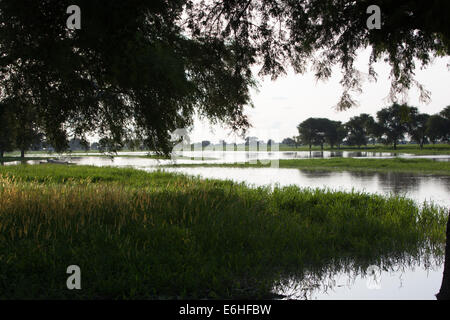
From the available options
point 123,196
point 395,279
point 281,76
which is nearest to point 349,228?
point 395,279

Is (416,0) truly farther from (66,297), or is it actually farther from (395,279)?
(66,297)

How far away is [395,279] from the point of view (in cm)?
580

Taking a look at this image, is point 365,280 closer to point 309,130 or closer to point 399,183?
point 399,183

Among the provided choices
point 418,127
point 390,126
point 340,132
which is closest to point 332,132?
point 340,132

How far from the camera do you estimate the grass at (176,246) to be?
5.02 meters

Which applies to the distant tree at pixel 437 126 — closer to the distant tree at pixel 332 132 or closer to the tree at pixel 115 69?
the distant tree at pixel 332 132

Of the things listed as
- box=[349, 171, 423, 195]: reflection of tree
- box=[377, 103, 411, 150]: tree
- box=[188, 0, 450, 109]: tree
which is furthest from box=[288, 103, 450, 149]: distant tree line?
box=[188, 0, 450, 109]: tree

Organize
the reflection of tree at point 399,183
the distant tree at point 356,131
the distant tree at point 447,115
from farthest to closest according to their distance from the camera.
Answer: the distant tree at point 356,131 < the distant tree at point 447,115 < the reflection of tree at point 399,183

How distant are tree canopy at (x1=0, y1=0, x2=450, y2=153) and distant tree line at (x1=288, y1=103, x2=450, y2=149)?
149 feet

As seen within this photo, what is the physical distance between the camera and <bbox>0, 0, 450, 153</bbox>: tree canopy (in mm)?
6184

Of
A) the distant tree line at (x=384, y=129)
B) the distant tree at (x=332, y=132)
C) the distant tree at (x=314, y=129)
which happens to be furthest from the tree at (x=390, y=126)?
the distant tree at (x=314, y=129)

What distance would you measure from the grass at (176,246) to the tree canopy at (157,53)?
86.5 inches

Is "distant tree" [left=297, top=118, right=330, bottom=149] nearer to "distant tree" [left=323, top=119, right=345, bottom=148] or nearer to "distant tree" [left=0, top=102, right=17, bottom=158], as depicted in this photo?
"distant tree" [left=323, top=119, right=345, bottom=148]
